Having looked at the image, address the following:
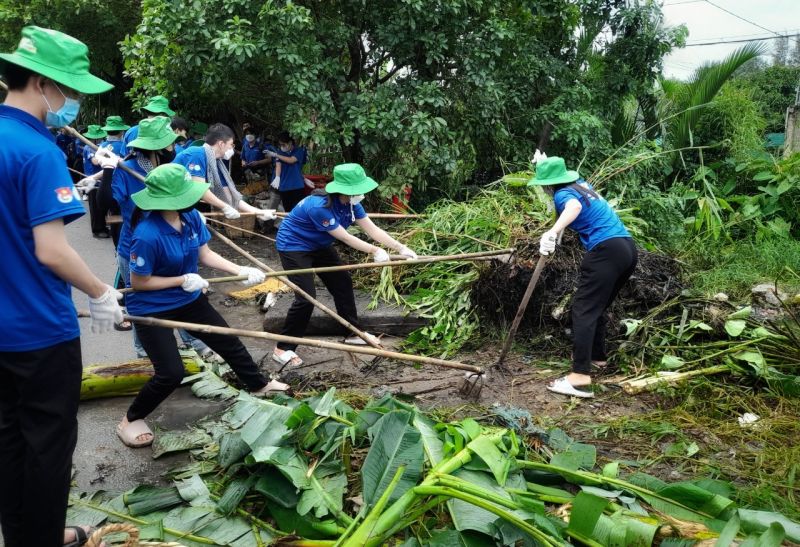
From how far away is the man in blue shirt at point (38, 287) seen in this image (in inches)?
96.2

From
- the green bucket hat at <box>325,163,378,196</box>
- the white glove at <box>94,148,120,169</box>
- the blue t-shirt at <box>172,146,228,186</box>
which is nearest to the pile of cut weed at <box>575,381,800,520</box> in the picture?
the green bucket hat at <box>325,163,378,196</box>

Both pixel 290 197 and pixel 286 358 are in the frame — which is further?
pixel 290 197

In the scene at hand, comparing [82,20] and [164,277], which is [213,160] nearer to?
A: [164,277]

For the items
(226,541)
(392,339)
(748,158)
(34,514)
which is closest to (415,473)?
(226,541)

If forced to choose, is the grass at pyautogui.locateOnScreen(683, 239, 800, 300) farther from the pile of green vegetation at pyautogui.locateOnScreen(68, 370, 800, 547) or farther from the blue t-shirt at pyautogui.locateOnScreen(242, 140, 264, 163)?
the blue t-shirt at pyautogui.locateOnScreen(242, 140, 264, 163)

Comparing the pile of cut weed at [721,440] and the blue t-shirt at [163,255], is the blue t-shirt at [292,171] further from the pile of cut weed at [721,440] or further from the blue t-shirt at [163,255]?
the pile of cut weed at [721,440]

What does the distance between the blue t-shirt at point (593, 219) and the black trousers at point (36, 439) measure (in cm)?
363

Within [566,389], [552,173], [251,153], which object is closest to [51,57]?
[552,173]

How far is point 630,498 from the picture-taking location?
3.15 metres

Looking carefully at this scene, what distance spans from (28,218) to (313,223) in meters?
3.08

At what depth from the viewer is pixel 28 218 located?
247 centimetres

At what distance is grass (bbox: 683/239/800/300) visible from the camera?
21.4 ft

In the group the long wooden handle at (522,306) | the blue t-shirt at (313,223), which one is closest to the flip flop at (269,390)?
the blue t-shirt at (313,223)

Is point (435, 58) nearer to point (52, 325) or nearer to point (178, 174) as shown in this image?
point (178, 174)
